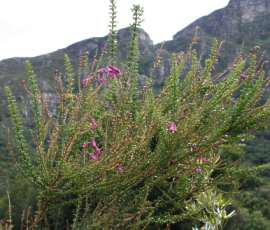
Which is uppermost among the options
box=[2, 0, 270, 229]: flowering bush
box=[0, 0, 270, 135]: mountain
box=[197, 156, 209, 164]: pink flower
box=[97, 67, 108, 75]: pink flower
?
box=[97, 67, 108, 75]: pink flower

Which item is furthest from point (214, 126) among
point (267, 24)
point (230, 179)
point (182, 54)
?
point (267, 24)

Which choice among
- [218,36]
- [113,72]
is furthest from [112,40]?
[218,36]

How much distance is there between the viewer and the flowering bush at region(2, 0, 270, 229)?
247 centimetres

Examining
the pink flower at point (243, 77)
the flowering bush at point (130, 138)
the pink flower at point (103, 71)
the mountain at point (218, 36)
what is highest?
the pink flower at point (103, 71)

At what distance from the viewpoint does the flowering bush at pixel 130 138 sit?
2.47 meters

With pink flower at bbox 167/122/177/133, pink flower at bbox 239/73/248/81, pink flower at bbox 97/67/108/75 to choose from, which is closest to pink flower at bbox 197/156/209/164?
pink flower at bbox 167/122/177/133

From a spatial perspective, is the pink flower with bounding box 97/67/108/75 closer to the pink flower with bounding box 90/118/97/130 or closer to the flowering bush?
the flowering bush

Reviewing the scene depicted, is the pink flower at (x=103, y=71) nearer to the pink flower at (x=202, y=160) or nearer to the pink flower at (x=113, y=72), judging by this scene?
the pink flower at (x=113, y=72)

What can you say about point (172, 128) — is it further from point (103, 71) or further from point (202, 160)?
point (103, 71)

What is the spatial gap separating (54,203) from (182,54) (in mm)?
1420

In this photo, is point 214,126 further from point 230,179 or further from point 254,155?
point 254,155

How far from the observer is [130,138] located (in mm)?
2418

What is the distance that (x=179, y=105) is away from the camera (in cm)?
303

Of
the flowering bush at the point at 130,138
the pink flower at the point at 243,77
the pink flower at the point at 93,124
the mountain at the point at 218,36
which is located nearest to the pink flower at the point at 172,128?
the flowering bush at the point at 130,138
